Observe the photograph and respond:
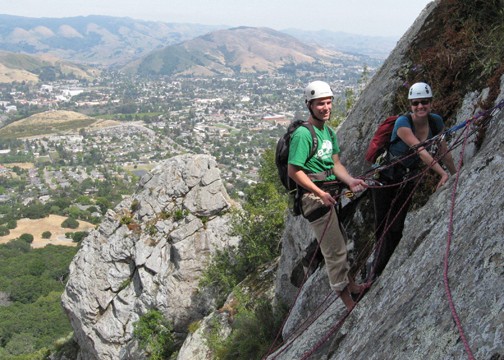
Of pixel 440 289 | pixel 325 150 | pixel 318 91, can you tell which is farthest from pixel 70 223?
pixel 440 289

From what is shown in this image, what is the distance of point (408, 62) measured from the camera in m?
10.5

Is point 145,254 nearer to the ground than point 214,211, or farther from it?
nearer to the ground

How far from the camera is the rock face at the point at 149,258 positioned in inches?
942

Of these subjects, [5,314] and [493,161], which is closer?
[493,161]

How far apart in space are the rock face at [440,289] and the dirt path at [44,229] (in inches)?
3488

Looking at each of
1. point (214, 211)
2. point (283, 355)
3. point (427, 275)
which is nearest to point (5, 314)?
point (214, 211)

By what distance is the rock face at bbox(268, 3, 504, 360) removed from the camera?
3.80 m

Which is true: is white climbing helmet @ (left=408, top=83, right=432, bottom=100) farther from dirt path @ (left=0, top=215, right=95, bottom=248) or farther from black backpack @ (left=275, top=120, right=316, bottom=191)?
dirt path @ (left=0, top=215, right=95, bottom=248)

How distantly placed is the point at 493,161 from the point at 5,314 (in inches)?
2512

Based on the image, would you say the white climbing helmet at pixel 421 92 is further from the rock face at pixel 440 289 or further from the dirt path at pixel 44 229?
the dirt path at pixel 44 229

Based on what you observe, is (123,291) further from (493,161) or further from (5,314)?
(5,314)

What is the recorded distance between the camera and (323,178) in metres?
6.48

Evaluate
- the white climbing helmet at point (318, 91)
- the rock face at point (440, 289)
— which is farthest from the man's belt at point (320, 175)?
the rock face at point (440, 289)

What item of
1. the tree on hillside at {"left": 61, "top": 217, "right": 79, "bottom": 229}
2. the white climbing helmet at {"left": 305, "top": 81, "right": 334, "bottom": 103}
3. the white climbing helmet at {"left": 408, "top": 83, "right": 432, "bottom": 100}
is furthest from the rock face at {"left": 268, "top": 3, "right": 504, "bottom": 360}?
the tree on hillside at {"left": 61, "top": 217, "right": 79, "bottom": 229}
